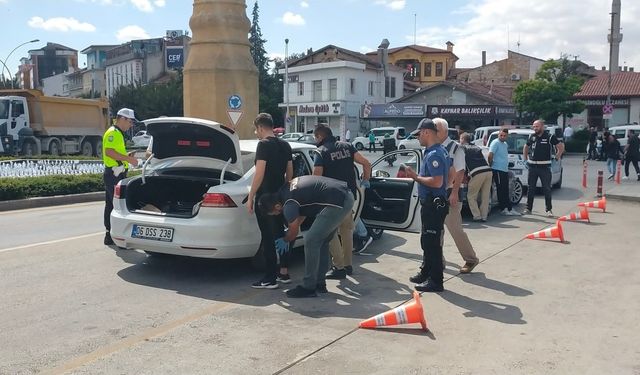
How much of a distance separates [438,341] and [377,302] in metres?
1.17

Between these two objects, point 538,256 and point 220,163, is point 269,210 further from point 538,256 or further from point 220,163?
point 538,256

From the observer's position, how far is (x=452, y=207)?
7.36 meters

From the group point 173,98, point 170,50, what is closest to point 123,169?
point 173,98

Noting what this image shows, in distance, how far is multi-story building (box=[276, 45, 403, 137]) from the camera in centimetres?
5544

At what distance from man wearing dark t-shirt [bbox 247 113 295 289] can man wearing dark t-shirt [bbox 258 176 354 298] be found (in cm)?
14

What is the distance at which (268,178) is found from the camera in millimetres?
6422

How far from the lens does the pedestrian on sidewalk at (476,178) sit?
37.0 feet

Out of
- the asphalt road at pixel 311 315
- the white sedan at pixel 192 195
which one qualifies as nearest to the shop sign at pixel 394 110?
the asphalt road at pixel 311 315

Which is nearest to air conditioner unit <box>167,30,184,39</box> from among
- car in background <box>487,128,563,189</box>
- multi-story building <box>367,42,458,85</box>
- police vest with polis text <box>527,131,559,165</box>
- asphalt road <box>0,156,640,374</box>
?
multi-story building <box>367,42,458,85</box>

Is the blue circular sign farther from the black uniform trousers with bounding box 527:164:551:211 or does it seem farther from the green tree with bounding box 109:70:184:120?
the green tree with bounding box 109:70:184:120

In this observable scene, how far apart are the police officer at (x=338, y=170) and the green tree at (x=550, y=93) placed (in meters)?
39.6

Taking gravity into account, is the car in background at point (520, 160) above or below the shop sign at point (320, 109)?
below

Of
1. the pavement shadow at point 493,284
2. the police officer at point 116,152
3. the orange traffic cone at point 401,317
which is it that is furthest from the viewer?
the police officer at point 116,152

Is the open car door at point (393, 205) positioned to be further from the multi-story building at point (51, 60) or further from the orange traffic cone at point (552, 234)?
the multi-story building at point (51, 60)
